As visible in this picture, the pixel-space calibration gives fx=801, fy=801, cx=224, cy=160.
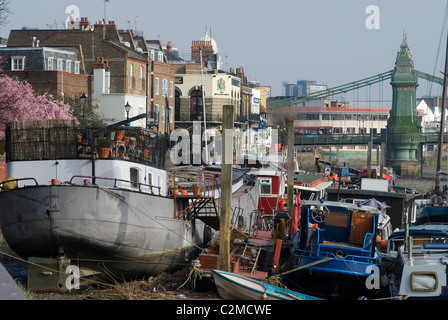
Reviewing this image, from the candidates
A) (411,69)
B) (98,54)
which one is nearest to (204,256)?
(98,54)

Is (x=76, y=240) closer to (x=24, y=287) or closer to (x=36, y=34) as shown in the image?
(x=24, y=287)

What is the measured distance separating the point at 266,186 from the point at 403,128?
70.1 meters

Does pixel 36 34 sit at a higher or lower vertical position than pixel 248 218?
higher

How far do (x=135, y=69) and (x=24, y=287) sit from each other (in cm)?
4504

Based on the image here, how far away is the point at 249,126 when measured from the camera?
100688mm

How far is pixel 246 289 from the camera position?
20766mm

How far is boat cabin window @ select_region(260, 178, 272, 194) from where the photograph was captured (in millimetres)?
42281

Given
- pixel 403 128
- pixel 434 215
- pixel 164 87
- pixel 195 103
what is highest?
pixel 164 87

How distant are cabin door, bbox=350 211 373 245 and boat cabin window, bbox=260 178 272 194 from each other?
55.5 ft

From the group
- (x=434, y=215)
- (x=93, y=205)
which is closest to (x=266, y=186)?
(x=434, y=215)

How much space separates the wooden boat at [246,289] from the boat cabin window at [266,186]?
68.4 ft

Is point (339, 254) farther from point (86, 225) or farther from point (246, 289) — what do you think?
point (86, 225)

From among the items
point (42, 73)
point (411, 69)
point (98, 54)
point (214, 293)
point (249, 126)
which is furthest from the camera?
point (411, 69)

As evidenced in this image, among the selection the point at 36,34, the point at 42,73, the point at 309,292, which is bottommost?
the point at 309,292
